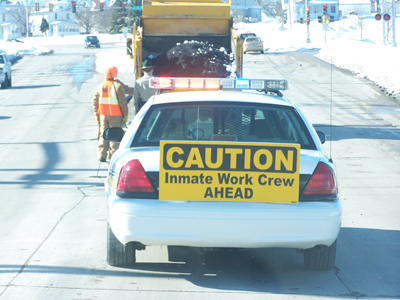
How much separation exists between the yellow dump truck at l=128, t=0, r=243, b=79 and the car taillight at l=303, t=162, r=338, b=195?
9913mm

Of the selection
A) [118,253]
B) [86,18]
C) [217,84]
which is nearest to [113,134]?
[217,84]

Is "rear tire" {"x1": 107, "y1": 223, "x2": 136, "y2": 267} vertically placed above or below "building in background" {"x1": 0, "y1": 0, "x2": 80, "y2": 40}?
below

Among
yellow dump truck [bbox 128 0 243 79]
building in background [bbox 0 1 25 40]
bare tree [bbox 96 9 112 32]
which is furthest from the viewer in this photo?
building in background [bbox 0 1 25 40]

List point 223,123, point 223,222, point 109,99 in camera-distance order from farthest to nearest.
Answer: point 109,99 → point 223,123 → point 223,222

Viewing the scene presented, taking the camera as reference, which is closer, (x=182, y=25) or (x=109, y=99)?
(x=109, y=99)

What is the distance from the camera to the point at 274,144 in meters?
4.44

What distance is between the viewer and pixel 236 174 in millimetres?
4441

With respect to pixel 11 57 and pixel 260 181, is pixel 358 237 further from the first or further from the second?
pixel 11 57

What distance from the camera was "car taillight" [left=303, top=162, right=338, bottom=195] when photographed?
450cm

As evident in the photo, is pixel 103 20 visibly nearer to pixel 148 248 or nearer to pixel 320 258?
pixel 148 248

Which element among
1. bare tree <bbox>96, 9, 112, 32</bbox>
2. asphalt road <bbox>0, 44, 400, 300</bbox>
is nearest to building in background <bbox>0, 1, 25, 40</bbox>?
bare tree <bbox>96, 9, 112, 32</bbox>

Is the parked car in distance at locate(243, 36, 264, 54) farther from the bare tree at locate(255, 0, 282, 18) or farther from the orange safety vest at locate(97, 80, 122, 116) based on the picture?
the bare tree at locate(255, 0, 282, 18)

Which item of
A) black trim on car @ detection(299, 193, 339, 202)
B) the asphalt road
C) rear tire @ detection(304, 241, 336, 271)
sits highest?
black trim on car @ detection(299, 193, 339, 202)

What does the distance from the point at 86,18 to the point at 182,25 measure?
116m
